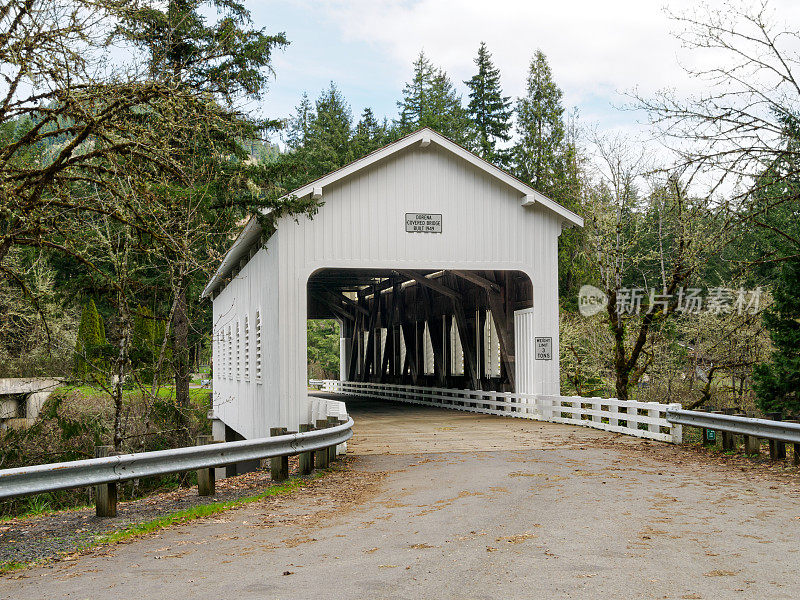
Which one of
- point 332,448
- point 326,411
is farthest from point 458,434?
point 332,448

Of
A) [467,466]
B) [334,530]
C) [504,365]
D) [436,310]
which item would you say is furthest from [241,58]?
[334,530]

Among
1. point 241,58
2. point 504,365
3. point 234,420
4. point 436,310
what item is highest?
point 241,58

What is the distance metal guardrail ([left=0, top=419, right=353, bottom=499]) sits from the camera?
22.4ft

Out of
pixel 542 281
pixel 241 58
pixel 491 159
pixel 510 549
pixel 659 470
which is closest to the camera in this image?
pixel 510 549

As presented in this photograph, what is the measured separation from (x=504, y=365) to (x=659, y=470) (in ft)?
32.9

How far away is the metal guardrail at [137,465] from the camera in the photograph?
682 centimetres

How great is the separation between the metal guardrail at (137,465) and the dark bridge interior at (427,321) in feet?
33.6

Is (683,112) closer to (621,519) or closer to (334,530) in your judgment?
(621,519)

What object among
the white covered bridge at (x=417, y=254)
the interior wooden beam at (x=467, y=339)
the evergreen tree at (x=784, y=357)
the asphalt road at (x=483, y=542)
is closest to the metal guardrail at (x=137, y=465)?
the asphalt road at (x=483, y=542)

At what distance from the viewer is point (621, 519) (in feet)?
24.8

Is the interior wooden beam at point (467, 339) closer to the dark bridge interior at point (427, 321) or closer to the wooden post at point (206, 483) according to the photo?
the dark bridge interior at point (427, 321)

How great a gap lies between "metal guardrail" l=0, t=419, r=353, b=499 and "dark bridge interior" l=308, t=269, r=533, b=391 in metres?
10.3

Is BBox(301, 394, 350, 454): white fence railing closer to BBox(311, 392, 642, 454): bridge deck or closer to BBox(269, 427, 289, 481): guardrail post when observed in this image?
BBox(311, 392, 642, 454): bridge deck

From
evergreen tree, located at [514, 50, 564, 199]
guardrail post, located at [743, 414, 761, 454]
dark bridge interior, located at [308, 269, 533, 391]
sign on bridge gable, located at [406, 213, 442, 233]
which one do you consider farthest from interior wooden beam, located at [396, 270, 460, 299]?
evergreen tree, located at [514, 50, 564, 199]
